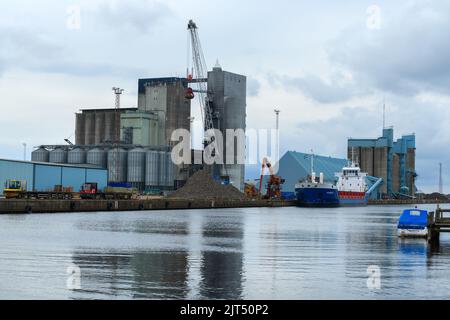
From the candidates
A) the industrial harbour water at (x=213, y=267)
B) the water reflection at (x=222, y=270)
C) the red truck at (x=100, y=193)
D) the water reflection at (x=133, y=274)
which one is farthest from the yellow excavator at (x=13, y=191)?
the water reflection at (x=133, y=274)

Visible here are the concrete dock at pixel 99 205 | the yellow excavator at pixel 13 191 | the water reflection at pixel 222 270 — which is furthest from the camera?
the yellow excavator at pixel 13 191

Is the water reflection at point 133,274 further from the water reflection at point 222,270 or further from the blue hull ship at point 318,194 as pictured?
the blue hull ship at point 318,194

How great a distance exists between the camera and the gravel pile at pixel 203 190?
188 metres

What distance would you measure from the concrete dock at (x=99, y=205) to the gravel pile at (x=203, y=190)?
1278 centimetres

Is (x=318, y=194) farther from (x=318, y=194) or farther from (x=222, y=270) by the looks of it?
(x=222, y=270)

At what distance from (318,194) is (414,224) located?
5214 inches

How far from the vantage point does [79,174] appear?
495 feet

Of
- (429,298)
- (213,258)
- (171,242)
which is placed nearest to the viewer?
(429,298)

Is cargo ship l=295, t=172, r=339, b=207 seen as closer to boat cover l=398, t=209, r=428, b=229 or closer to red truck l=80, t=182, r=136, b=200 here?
red truck l=80, t=182, r=136, b=200

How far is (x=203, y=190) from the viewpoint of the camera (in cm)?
19088

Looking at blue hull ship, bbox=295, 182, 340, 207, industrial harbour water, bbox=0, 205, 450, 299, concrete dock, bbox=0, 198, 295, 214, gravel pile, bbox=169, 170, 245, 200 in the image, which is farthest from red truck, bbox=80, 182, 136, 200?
industrial harbour water, bbox=0, 205, 450, 299

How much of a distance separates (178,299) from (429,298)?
1017cm

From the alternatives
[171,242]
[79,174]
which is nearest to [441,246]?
[171,242]
